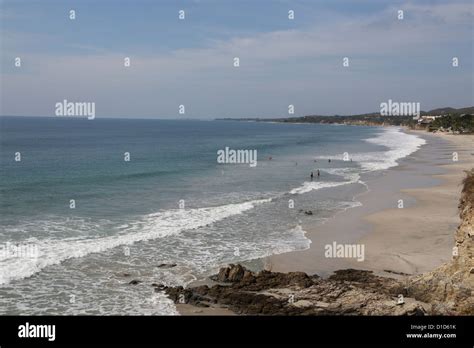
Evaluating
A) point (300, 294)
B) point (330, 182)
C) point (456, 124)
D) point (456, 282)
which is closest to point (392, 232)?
point (300, 294)

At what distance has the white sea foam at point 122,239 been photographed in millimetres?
18125

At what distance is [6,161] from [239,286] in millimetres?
47490

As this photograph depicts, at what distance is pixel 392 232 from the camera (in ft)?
78.7

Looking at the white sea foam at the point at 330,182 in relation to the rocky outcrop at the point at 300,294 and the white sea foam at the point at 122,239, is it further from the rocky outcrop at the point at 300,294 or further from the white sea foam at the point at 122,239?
the rocky outcrop at the point at 300,294

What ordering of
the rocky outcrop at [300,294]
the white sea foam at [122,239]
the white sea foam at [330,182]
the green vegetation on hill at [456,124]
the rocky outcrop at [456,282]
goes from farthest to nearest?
the green vegetation on hill at [456,124] → the white sea foam at [330,182] → the white sea foam at [122,239] → the rocky outcrop at [300,294] → the rocky outcrop at [456,282]

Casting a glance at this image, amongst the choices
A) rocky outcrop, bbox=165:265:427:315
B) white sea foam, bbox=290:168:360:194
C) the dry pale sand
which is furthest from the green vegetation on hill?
rocky outcrop, bbox=165:265:427:315

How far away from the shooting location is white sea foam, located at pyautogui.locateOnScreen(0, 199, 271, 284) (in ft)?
59.5

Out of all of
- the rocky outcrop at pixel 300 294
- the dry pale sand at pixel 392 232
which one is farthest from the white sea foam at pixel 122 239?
the dry pale sand at pixel 392 232

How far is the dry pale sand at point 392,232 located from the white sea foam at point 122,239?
653cm

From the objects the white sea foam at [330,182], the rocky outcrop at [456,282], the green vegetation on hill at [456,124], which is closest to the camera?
the rocky outcrop at [456,282]

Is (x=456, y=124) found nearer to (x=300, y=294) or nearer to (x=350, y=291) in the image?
(x=350, y=291)

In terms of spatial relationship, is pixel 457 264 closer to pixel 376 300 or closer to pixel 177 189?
pixel 376 300

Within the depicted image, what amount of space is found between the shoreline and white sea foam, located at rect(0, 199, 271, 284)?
6.39 m
